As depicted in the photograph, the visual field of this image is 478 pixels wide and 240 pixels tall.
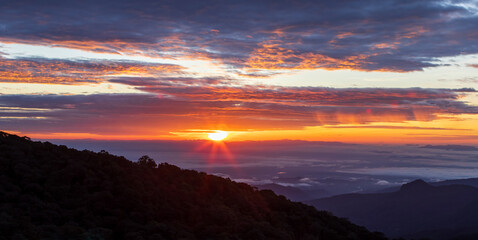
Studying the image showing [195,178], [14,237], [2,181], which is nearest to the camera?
[14,237]

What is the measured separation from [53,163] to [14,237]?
58.0 ft

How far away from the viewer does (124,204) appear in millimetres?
37844

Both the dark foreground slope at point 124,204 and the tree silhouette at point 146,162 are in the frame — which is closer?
the dark foreground slope at point 124,204

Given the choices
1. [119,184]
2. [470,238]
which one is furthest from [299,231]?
[470,238]

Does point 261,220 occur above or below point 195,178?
below

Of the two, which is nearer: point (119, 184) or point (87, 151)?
point (119, 184)

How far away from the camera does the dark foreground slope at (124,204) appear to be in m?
32.8

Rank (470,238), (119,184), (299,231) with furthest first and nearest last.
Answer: (470,238) → (299,231) → (119,184)

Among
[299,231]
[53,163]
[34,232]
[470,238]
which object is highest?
[53,163]

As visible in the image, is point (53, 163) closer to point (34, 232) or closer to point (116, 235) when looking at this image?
point (116, 235)

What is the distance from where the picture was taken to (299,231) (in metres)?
46.4

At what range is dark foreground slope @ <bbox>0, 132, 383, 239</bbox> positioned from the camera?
32750mm

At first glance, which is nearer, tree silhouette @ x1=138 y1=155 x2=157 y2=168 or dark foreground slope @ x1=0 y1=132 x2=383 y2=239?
dark foreground slope @ x1=0 y1=132 x2=383 y2=239

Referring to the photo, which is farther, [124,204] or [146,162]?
[146,162]
